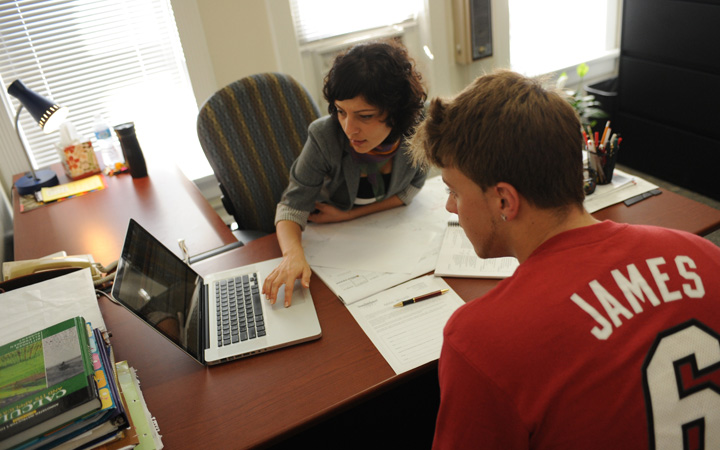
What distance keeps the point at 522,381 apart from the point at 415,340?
445 millimetres

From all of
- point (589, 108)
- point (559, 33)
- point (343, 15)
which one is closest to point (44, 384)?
point (343, 15)

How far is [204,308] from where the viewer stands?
130cm

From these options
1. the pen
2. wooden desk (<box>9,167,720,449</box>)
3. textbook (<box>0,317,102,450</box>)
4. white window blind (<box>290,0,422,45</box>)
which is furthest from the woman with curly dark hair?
white window blind (<box>290,0,422,45</box>)

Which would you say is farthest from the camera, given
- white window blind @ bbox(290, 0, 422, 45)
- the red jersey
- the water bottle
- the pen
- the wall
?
white window blind @ bbox(290, 0, 422, 45)

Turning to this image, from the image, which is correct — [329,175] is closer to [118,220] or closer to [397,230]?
[397,230]

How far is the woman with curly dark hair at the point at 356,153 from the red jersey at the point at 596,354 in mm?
Result: 665

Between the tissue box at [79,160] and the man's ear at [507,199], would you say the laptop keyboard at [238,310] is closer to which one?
the man's ear at [507,199]

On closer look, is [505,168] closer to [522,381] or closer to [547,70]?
[522,381]

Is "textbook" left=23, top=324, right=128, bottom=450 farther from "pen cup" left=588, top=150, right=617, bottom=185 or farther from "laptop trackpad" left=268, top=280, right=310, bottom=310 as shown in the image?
"pen cup" left=588, top=150, right=617, bottom=185

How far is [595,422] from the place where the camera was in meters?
0.68

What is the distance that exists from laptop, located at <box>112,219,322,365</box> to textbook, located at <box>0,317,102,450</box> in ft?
0.43

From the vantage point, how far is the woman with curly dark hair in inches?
58.0

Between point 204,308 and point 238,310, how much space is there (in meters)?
0.09

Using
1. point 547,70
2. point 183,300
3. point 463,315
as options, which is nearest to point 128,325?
point 183,300
